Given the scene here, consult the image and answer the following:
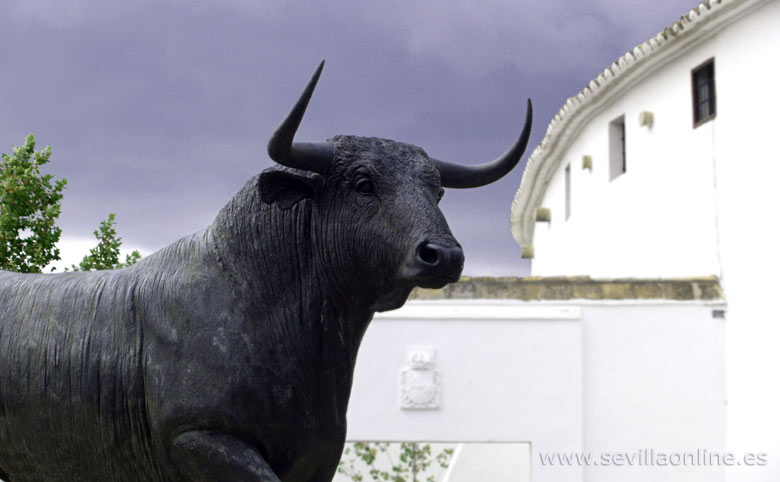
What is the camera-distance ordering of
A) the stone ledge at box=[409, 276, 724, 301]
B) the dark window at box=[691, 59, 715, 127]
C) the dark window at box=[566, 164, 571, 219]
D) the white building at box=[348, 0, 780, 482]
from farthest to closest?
1. the dark window at box=[566, 164, 571, 219]
2. the dark window at box=[691, 59, 715, 127]
3. the stone ledge at box=[409, 276, 724, 301]
4. the white building at box=[348, 0, 780, 482]

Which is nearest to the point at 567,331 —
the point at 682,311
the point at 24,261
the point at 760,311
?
the point at 682,311

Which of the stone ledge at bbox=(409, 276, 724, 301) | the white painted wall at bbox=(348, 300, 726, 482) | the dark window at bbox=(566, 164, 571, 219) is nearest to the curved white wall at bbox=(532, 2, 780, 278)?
the dark window at bbox=(566, 164, 571, 219)

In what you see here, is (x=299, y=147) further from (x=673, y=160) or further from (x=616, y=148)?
(x=616, y=148)

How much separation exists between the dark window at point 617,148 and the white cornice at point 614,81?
0.39m

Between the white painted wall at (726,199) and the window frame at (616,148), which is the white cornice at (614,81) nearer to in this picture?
the white painted wall at (726,199)

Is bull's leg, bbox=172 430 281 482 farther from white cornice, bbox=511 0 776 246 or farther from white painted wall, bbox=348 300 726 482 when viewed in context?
white cornice, bbox=511 0 776 246

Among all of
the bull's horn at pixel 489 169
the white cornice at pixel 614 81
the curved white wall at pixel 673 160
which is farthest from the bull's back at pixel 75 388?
the white cornice at pixel 614 81

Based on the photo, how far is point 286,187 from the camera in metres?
2.64

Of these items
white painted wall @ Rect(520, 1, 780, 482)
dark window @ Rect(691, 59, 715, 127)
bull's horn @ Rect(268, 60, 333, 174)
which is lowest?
bull's horn @ Rect(268, 60, 333, 174)

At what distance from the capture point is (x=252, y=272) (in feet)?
8.80

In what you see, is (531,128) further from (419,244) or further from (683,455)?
(683,455)

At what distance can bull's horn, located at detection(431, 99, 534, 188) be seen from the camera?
2.91m

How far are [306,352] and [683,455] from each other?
27.2 ft

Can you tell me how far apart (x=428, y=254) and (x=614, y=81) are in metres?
11.6
